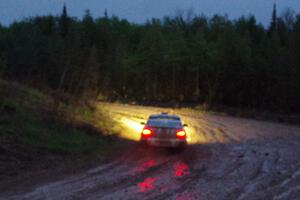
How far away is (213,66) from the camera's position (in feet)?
286

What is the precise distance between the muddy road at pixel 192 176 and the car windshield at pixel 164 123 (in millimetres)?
1076

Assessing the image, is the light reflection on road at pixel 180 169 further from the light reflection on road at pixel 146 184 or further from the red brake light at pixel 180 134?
the red brake light at pixel 180 134

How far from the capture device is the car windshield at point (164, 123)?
2194cm

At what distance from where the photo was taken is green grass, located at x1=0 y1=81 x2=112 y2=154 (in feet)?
64.2

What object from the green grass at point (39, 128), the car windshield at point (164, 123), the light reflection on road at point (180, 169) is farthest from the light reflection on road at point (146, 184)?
the car windshield at point (164, 123)

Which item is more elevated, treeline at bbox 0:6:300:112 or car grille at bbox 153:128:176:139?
treeline at bbox 0:6:300:112

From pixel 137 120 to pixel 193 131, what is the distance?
28.4 ft

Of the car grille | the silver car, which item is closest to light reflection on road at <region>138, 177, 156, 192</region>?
the silver car

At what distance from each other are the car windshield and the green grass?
2.21 meters

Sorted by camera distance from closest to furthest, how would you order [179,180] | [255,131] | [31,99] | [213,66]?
[179,180] → [31,99] → [255,131] → [213,66]

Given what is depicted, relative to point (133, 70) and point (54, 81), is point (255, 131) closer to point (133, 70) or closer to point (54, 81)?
point (54, 81)

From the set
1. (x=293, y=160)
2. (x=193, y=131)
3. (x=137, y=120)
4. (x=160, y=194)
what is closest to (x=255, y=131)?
(x=193, y=131)

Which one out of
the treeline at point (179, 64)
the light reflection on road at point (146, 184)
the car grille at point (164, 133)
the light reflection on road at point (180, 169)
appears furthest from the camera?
the treeline at point (179, 64)

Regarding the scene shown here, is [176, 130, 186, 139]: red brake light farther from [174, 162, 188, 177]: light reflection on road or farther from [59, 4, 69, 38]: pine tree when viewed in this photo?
[59, 4, 69, 38]: pine tree
